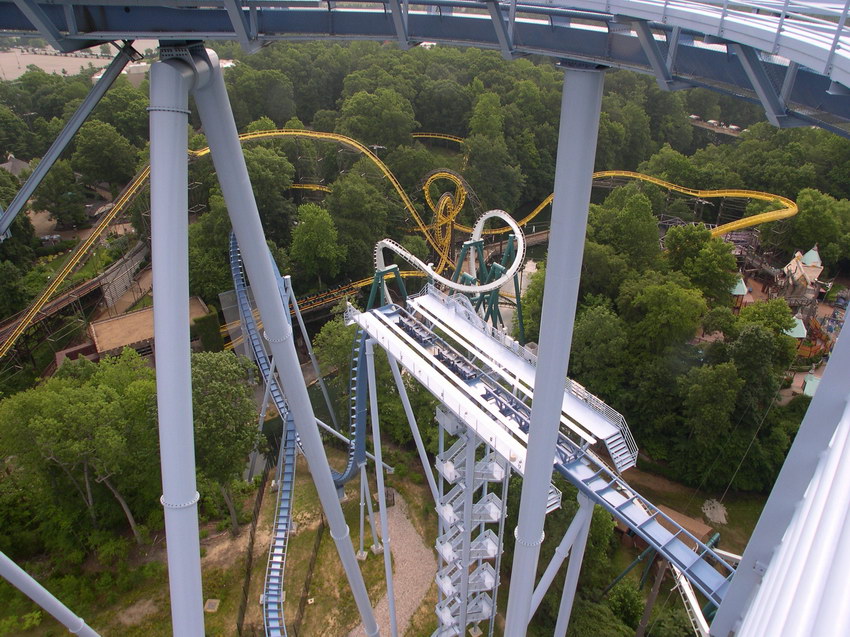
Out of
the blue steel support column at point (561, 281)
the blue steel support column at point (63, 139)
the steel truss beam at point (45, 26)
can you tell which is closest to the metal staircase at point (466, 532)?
the blue steel support column at point (561, 281)

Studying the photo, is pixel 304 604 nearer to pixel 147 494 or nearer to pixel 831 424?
pixel 147 494

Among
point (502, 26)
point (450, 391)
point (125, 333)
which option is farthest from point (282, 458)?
point (502, 26)

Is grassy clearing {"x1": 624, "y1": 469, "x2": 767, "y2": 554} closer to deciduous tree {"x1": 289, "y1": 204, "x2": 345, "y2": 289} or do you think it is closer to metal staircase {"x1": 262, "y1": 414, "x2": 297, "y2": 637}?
metal staircase {"x1": 262, "y1": 414, "x2": 297, "y2": 637}

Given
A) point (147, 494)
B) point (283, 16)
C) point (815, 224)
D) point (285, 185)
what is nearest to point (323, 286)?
point (285, 185)

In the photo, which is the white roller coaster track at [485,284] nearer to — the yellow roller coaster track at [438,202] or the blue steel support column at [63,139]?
the yellow roller coaster track at [438,202]

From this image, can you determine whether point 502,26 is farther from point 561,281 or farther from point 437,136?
point 437,136
